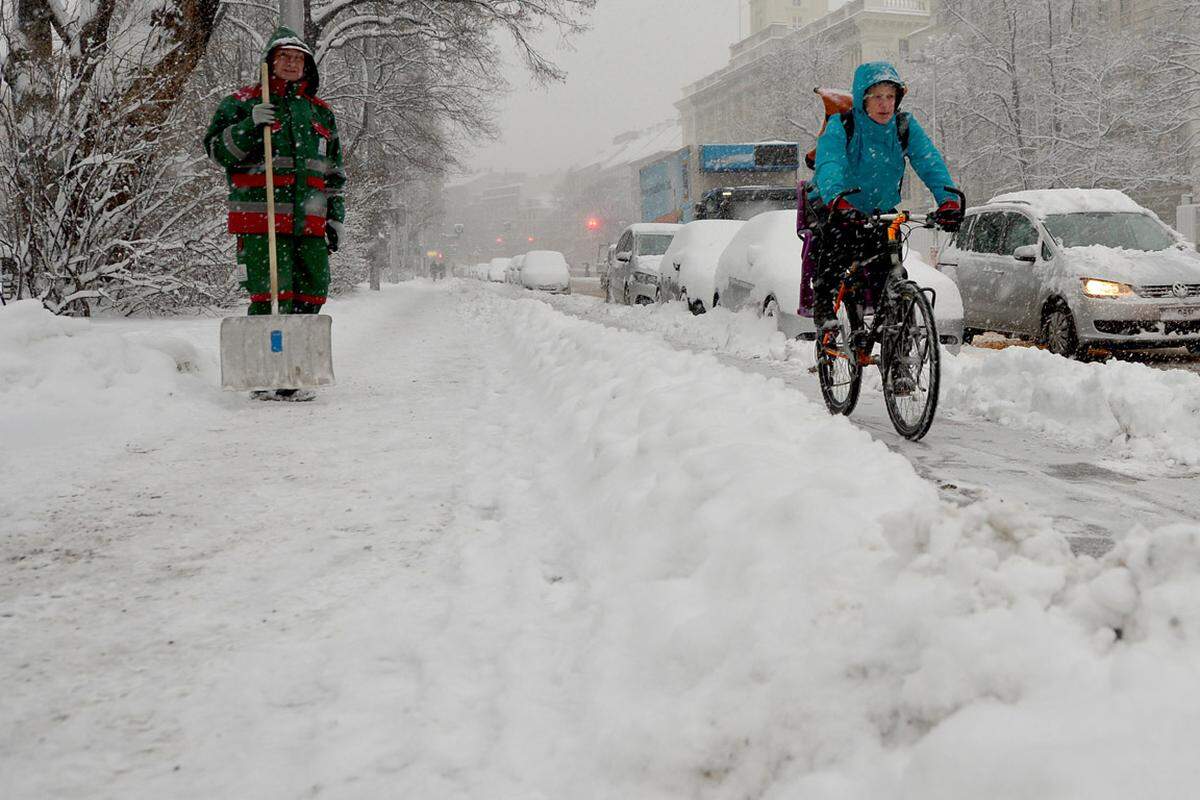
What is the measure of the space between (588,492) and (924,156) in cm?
298

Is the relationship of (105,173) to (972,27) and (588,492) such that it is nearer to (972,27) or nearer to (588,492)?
(588,492)

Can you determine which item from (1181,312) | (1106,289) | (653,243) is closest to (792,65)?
(653,243)

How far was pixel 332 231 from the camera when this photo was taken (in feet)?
19.9

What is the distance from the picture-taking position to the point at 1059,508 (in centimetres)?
334

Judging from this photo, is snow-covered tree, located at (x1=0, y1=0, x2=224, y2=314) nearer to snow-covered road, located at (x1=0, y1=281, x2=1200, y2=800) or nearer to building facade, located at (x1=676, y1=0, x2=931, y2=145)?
snow-covered road, located at (x1=0, y1=281, x2=1200, y2=800)

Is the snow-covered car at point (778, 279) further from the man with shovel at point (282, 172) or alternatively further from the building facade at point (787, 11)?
the building facade at point (787, 11)

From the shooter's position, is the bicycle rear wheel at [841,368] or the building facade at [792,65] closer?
the bicycle rear wheel at [841,368]

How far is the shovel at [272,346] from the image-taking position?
5.36m

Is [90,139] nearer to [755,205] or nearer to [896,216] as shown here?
[896,216]

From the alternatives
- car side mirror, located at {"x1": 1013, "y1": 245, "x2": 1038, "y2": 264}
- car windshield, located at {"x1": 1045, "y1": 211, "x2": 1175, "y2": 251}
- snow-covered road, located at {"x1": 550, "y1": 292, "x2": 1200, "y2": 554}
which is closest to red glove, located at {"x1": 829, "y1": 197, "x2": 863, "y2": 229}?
snow-covered road, located at {"x1": 550, "y1": 292, "x2": 1200, "y2": 554}

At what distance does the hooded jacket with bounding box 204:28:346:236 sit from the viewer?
5.63 meters

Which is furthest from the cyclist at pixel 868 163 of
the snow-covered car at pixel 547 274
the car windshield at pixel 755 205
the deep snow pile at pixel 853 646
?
the snow-covered car at pixel 547 274

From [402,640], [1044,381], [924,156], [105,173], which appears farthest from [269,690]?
[105,173]

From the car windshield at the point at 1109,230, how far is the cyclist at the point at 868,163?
15.9 feet
